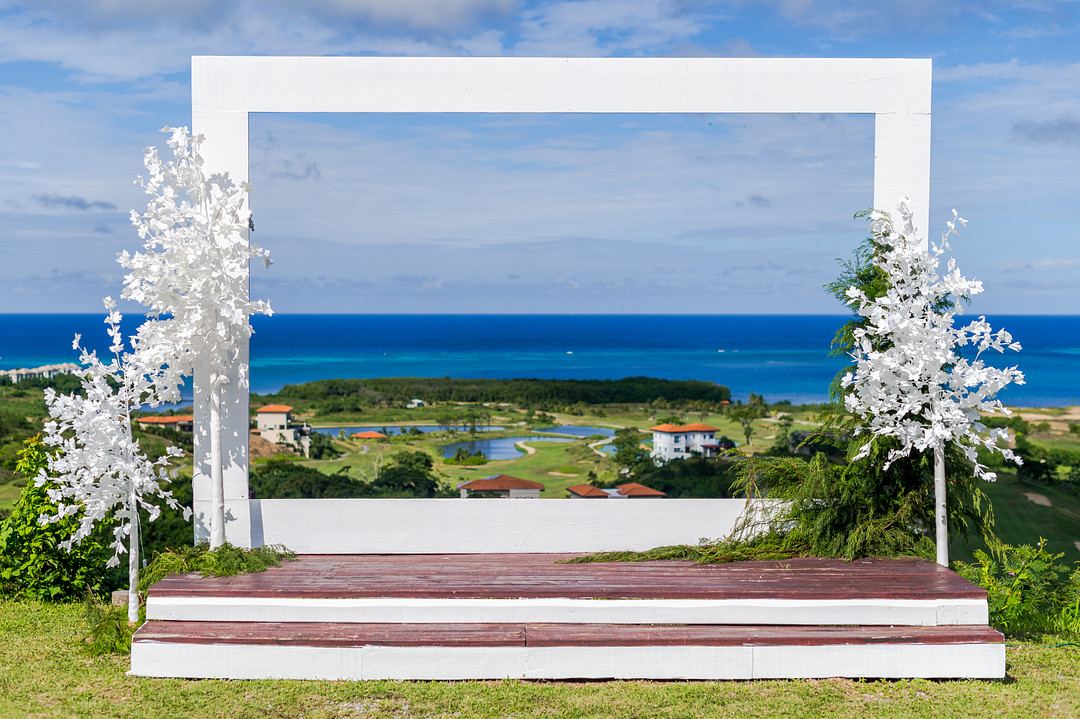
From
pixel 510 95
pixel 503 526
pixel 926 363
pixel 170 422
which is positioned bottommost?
pixel 503 526

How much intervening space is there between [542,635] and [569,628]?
150 mm

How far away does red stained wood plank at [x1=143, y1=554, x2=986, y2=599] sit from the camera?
372 centimetres

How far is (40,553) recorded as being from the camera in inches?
195

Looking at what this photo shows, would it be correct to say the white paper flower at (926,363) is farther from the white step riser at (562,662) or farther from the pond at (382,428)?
the pond at (382,428)

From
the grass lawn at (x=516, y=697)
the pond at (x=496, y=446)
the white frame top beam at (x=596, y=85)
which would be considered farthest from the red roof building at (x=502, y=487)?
the grass lawn at (x=516, y=697)

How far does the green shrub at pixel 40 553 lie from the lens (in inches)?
191

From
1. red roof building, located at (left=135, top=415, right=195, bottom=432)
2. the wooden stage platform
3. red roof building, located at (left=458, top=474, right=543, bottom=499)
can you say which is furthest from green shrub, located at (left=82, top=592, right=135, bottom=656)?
red roof building, located at (left=135, top=415, right=195, bottom=432)

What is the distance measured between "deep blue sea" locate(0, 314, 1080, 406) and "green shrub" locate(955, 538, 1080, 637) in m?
15.0

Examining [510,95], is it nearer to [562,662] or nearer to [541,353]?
[562,662]

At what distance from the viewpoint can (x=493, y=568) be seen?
14.2 ft

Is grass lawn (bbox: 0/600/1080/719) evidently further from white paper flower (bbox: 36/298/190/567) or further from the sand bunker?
the sand bunker

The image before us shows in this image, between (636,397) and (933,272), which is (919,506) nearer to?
(933,272)

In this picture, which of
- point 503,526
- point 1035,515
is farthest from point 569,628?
point 1035,515

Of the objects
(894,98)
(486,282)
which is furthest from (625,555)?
(486,282)
